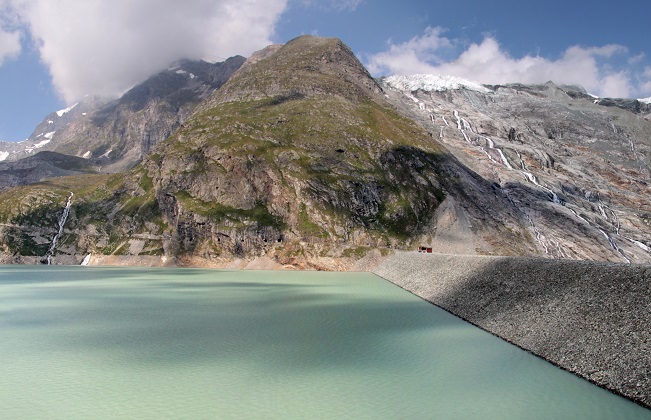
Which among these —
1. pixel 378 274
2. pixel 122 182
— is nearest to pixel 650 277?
pixel 378 274

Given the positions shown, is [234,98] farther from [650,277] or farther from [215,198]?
[650,277]

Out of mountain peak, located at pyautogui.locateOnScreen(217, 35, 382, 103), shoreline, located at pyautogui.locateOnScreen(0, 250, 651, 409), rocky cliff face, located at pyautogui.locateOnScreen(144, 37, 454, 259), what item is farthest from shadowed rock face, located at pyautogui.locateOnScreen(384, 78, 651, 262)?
shoreline, located at pyautogui.locateOnScreen(0, 250, 651, 409)

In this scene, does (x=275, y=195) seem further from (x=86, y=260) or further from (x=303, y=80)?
(x=303, y=80)

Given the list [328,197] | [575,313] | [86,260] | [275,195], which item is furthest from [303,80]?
[575,313]

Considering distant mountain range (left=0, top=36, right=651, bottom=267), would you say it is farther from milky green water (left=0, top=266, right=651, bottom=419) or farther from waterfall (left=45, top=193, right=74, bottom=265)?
milky green water (left=0, top=266, right=651, bottom=419)

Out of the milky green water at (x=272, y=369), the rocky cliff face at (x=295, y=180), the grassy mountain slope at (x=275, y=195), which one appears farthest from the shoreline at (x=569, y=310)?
the grassy mountain slope at (x=275, y=195)
